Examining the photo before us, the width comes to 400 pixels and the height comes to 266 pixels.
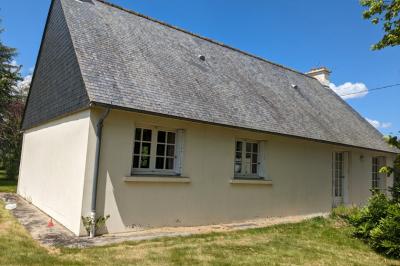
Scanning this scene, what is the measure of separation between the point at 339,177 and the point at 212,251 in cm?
1044

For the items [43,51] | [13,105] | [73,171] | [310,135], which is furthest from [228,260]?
[13,105]

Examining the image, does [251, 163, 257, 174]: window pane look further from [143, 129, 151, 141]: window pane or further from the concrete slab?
[143, 129, 151, 141]: window pane

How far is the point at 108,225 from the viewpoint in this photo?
7.88 m

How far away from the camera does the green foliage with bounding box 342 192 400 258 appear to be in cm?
729

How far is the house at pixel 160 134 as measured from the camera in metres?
8.09

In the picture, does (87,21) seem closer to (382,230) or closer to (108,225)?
(108,225)

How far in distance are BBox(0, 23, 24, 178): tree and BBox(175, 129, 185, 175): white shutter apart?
1607cm

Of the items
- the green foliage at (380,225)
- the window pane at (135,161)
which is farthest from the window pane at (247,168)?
the window pane at (135,161)

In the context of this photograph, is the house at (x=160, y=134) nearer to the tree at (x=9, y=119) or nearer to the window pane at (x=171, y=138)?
the window pane at (x=171, y=138)

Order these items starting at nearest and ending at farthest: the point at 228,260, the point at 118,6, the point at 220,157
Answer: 1. the point at 228,260
2. the point at 220,157
3. the point at 118,6

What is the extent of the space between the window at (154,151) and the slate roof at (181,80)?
770mm

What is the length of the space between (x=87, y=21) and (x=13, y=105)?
18.8 m

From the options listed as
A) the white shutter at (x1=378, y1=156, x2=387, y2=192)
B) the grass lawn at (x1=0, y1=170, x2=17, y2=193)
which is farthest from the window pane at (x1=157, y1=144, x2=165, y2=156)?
the white shutter at (x1=378, y1=156, x2=387, y2=192)

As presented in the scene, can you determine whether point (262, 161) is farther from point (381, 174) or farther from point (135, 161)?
point (381, 174)
